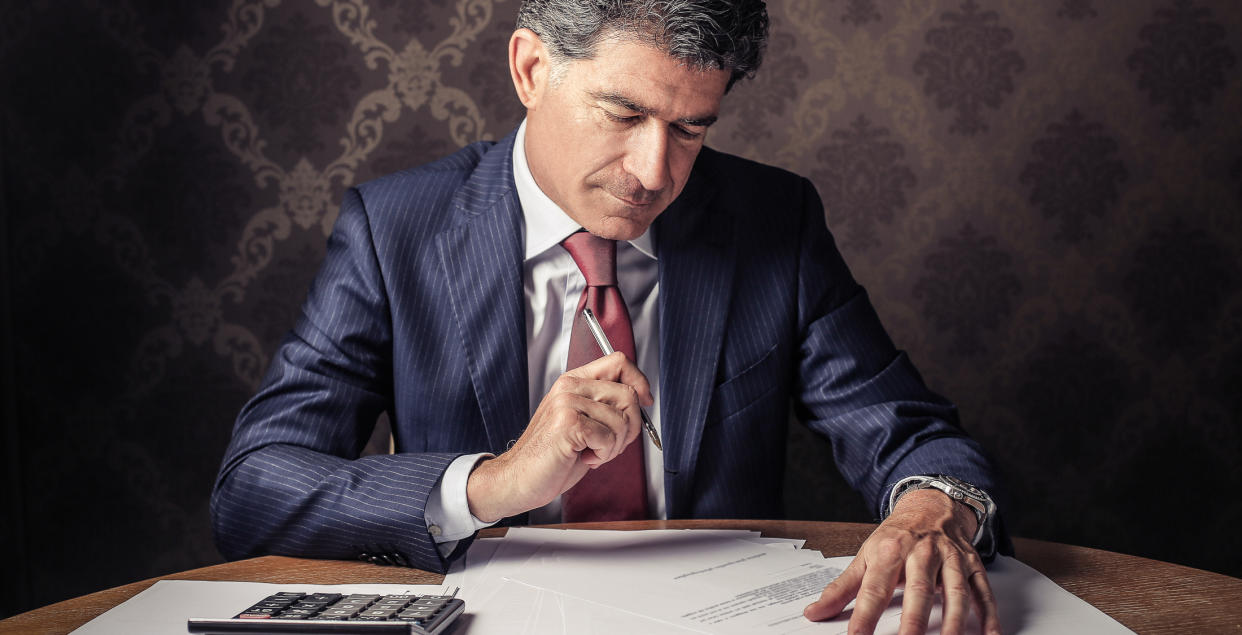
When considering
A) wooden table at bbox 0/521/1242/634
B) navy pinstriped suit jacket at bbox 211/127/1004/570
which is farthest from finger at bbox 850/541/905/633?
navy pinstriped suit jacket at bbox 211/127/1004/570

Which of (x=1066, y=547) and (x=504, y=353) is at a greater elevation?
(x=504, y=353)

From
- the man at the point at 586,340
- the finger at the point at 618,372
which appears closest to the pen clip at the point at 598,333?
the man at the point at 586,340

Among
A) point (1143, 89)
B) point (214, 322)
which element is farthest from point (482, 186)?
point (1143, 89)

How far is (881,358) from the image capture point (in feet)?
5.29

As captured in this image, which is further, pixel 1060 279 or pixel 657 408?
pixel 1060 279

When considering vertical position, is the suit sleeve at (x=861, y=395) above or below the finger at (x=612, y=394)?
Result: below

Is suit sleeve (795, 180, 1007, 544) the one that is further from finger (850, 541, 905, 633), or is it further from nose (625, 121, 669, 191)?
nose (625, 121, 669, 191)

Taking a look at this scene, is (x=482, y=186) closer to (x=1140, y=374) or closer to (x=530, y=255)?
(x=530, y=255)

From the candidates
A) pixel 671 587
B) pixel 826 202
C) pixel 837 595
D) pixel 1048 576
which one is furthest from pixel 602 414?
pixel 826 202

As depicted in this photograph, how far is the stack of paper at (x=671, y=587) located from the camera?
36.7 inches

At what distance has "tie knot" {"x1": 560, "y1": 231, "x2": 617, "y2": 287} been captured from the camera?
1.53 m

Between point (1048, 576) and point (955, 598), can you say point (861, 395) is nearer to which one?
point (1048, 576)

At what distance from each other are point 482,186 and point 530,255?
163mm

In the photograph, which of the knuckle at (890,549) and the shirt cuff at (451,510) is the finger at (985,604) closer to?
the knuckle at (890,549)
